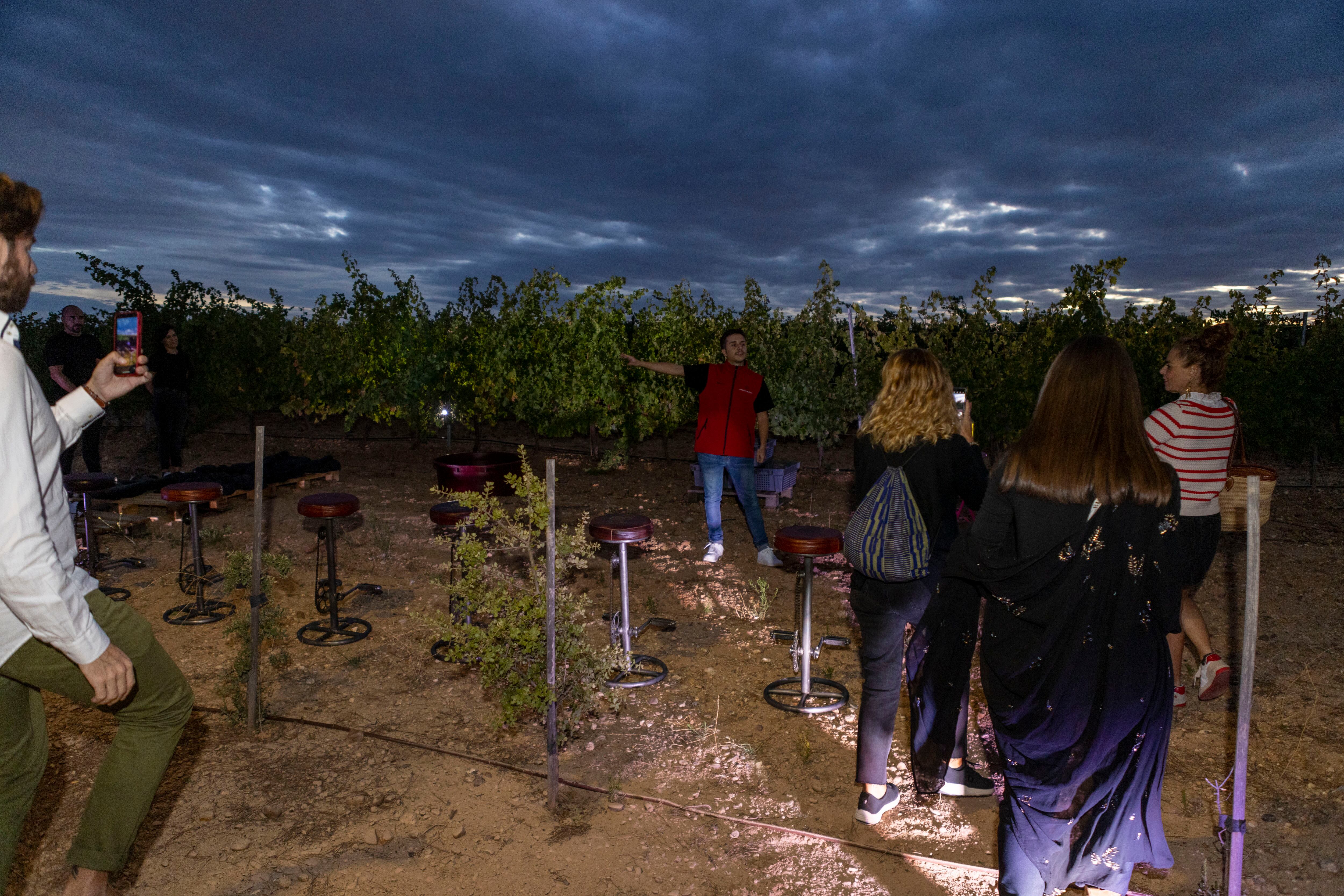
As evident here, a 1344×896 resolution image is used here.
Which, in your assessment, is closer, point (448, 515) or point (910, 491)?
point (910, 491)

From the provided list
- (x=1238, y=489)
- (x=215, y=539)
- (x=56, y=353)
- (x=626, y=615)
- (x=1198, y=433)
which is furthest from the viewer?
(x=56, y=353)

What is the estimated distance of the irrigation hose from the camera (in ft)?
9.57

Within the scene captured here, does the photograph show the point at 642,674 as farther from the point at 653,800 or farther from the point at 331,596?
the point at 331,596

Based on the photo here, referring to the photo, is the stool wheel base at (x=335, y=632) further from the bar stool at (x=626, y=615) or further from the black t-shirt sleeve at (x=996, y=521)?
Answer: the black t-shirt sleeve at (x=996, y=521)

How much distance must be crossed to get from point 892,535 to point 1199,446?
75.4 inches

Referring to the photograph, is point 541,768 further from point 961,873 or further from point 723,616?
point 723,616

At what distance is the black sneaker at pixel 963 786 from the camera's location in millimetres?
3324

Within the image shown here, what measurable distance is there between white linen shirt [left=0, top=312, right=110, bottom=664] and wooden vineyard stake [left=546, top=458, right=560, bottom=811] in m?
1.58

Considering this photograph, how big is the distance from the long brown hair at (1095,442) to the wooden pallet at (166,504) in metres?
7.36

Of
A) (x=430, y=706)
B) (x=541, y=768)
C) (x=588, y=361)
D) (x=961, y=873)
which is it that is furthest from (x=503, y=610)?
(x=588, y=361)

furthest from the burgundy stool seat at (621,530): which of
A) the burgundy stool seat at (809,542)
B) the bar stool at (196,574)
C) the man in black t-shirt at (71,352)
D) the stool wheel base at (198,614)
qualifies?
the man in black t-shirt at (71,352)

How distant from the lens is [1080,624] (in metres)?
2.24

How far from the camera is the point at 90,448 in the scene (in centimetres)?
896

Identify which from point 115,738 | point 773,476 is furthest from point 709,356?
point 115,738
